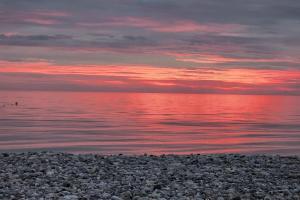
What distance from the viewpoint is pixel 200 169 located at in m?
19.5

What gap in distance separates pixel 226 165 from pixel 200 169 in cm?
192

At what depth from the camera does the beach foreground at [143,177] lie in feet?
48.5

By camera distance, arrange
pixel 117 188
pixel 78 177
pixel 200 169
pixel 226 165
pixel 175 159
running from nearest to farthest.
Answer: pixel 117 188 < pixel 78 177 < pixel 200 169 < pixel 226 165 < pixel 175 159

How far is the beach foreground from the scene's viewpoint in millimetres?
14797

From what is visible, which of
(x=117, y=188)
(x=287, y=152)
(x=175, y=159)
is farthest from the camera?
(x=287, y=152)

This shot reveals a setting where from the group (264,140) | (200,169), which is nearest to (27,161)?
(200,169)

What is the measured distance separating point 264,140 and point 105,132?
49.5ft

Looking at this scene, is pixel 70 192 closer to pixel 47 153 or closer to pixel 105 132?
pixel 47 153

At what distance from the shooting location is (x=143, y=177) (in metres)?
17.1

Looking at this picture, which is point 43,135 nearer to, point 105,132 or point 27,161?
point 105,132

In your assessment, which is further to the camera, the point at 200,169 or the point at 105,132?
the point at 105,132

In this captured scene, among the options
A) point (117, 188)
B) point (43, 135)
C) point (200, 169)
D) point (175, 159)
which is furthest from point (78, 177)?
point (43, 135)

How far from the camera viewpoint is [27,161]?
64.1 feet

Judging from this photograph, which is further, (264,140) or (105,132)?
(105,132)
